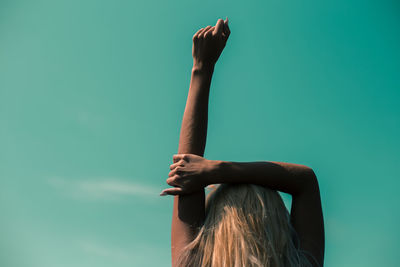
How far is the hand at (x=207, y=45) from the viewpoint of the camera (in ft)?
10.3

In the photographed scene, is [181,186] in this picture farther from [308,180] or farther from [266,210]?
[308,180]

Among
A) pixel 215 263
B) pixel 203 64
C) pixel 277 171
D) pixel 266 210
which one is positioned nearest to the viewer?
pixel 215 263

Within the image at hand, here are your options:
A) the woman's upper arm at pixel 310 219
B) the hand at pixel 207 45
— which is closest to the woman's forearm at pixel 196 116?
the hand at pixel 207 45

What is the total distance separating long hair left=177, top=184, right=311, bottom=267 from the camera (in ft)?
7.93

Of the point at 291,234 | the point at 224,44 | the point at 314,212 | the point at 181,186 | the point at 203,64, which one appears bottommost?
the point at 291,234

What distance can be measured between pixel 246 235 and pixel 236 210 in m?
0.20

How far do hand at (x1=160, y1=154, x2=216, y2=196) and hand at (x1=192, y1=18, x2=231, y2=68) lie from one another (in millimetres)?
995

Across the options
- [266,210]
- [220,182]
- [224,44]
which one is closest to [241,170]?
[220,182]

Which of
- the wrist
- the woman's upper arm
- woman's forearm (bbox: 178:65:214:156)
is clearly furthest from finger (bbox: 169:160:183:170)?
the woman's upper arm

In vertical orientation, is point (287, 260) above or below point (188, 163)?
below

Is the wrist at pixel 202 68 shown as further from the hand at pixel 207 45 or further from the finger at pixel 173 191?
the finger at pixel 173 191

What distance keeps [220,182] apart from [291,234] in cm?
74

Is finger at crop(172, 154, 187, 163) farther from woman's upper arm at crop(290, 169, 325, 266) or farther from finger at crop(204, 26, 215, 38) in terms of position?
finger at crop(204, 26, 215, 38)

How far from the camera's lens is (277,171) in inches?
107
